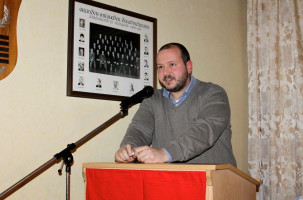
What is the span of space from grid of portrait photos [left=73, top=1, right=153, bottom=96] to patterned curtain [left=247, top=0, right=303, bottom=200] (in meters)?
1.30

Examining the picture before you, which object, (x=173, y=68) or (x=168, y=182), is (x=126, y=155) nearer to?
(x=168, y=182)

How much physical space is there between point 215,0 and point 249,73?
2.78ft

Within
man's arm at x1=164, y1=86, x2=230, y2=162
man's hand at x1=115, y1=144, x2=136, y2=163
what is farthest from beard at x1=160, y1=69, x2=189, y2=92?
man's hand at x1=115, y1=144, x2=136, y2=163

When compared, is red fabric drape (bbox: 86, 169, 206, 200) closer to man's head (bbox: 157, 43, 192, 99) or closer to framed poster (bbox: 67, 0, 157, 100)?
framed poster (bbox: 67, 0, 157, 100)

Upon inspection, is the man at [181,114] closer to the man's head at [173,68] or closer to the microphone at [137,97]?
the man's head at [173,68]

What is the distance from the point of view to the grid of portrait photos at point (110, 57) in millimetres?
2535

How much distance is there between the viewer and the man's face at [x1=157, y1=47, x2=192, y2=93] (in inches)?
101

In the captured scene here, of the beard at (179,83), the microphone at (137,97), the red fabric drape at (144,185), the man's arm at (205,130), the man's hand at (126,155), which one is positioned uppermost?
the beard at (179,83)

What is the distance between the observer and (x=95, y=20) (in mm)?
2639

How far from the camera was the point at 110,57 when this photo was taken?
270cm

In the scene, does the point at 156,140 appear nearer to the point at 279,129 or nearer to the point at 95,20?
the point at 95,20

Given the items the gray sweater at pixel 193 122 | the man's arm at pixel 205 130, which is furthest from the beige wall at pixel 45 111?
the man's arm at pixel 205 130

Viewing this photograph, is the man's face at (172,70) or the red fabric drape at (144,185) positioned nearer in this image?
the red fabric drape at (144,185)

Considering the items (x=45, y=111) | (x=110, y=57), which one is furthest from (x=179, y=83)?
(x=45, y=111)
